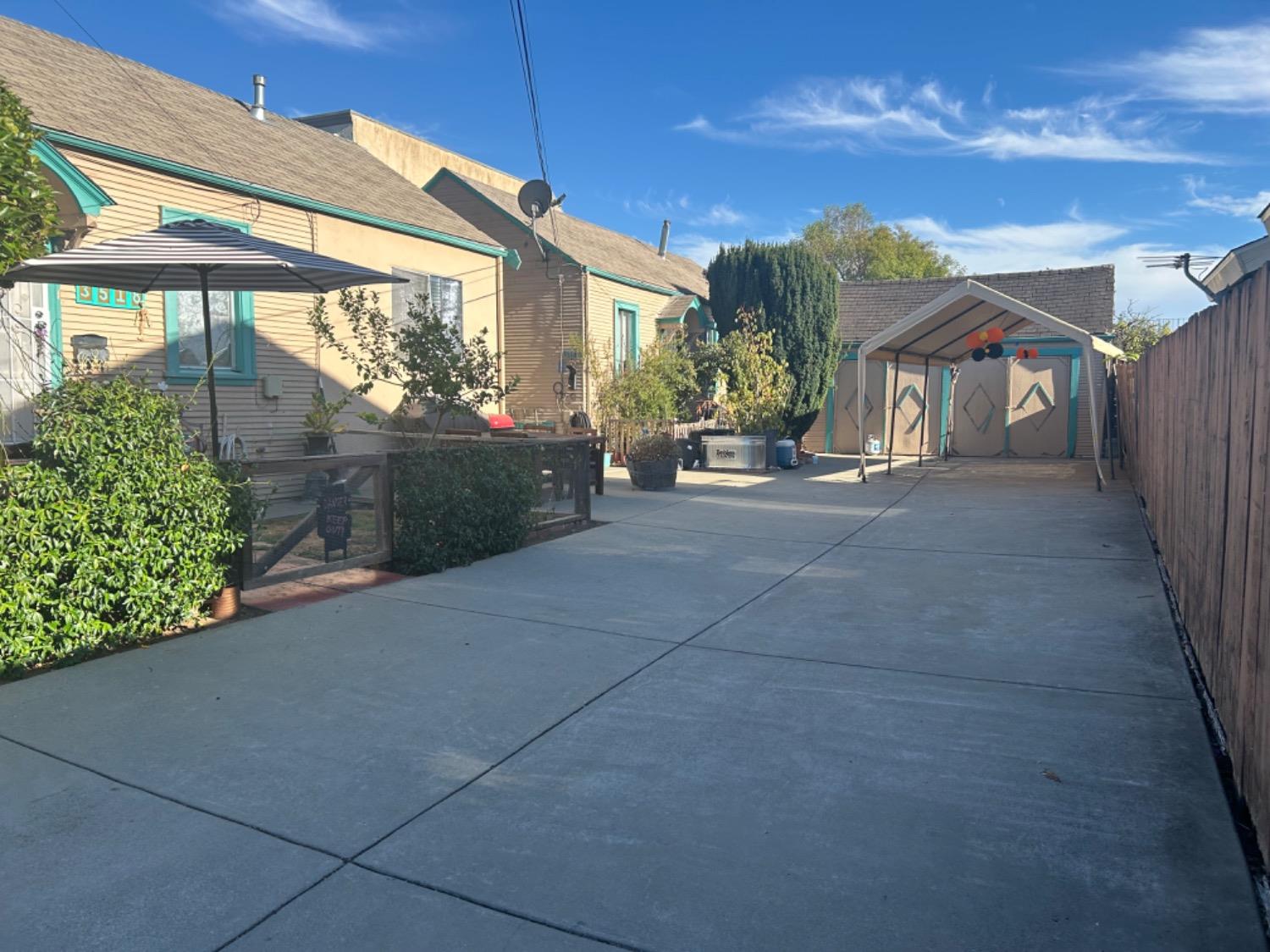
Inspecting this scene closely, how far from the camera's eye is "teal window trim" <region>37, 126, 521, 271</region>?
29.0 ft

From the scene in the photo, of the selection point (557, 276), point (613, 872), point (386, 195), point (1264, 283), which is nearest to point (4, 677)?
point (613, 872)

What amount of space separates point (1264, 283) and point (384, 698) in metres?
4.21

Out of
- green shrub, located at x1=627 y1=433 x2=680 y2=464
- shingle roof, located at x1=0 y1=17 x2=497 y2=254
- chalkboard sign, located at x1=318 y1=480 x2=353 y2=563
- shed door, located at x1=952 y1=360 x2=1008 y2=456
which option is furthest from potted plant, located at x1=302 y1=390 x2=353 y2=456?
shed door, located at x1=952 y1=360 x2=1008 y2=456

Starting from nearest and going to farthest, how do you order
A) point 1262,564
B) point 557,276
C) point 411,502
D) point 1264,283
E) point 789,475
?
point 1262,564 → point 1264,283 → point 411,502 → point 789,475 → point 557,276

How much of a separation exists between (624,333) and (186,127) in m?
10.4

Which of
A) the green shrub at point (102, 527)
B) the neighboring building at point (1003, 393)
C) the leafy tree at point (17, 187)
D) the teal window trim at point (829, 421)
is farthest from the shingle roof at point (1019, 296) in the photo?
the leafy tree at point (17, 187)

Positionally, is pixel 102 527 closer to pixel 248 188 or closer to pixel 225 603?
pixel 225 603

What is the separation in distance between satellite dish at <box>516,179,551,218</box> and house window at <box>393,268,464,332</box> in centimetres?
287

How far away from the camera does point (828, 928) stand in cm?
263

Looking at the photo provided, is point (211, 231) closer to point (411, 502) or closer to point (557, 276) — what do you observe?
point (411, 502)

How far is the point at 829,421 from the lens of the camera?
71.4 ft

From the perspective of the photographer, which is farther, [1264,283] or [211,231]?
[211,231]

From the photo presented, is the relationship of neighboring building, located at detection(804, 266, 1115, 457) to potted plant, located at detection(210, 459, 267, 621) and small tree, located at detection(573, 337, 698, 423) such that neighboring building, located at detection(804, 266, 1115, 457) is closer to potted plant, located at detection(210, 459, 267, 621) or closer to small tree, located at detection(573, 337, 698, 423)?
small tree, located at detection(573, 337, 698, 423)

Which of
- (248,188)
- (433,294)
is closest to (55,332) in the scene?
(248,188)
